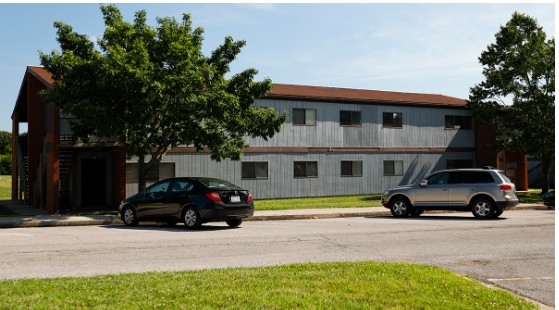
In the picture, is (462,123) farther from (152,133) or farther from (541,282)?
(541,282)

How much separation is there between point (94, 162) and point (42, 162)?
2.10 m

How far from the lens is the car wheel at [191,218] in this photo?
52.0ft

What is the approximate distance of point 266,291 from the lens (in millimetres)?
6762

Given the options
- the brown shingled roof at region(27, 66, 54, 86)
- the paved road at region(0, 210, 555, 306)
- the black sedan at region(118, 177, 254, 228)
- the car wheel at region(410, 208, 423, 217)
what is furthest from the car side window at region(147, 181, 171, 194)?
the brown shingled roof at region(27, 66, 54, 86)

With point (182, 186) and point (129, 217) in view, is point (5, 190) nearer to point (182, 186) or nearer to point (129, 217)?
point (129, 217)

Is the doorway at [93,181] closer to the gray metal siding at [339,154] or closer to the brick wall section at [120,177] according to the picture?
the brick wall section at [120,177]

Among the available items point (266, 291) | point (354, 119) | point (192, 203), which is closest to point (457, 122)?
point (354, 119)

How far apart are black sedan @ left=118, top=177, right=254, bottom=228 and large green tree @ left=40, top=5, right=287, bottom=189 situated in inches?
130

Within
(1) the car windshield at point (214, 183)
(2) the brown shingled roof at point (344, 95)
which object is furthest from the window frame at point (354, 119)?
(1) the car windshield at point (214, 183)

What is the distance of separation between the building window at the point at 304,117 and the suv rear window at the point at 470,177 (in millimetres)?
11954

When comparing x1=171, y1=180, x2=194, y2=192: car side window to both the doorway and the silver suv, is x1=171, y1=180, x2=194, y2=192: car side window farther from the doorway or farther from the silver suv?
the doorway

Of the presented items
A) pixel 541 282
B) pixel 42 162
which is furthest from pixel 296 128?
pixel 541 282

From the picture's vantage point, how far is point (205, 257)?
1050cm

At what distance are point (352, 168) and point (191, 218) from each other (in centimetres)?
1726
